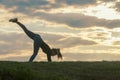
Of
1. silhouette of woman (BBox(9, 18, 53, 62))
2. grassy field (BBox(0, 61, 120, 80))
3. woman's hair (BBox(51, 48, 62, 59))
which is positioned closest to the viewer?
grassy field (BBox(0, 61, 120, 80))

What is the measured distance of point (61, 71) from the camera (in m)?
32.4

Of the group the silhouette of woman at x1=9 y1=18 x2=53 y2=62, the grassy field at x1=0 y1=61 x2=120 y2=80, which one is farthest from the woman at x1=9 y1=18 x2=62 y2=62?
the grassy field at x1=0 y1=61 x2=120 y2=80

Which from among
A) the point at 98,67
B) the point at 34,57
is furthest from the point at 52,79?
the point at 34,57

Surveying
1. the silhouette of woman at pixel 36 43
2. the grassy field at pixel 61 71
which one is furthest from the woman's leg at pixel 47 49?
the grassy field at pixel 61 71

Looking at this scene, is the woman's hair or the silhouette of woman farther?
the woman's hair

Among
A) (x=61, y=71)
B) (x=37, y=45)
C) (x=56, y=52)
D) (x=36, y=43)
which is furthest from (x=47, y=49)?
(x=61, y=71)

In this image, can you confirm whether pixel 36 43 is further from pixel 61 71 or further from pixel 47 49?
pixel 61 71

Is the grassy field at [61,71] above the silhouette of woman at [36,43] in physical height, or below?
below

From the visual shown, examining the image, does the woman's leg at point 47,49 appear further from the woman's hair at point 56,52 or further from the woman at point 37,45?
the woman's hair at point 56,52

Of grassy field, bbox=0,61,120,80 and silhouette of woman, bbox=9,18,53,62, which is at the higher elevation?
silhouette of woman, bbox=9,18,53,62

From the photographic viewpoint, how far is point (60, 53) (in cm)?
3997

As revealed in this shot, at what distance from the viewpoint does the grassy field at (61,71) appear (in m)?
28.8

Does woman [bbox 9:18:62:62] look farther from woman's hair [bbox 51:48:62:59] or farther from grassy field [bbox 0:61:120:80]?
grassy field [bbox 0:61:120:80]

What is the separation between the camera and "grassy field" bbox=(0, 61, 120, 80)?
28.8m
